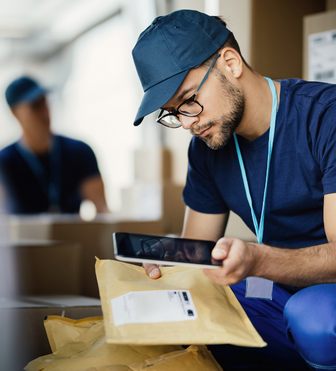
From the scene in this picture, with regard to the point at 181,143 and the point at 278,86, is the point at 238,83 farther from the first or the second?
the point at 181,143

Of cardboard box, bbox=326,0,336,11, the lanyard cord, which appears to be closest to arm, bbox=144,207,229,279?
the lanyard cord

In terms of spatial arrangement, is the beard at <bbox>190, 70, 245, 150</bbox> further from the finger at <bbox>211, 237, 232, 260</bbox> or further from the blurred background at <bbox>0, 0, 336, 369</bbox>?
the blurred background at <bbox>0, 0, 336, 369</bbox>

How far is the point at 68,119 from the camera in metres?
Answer: 5.48

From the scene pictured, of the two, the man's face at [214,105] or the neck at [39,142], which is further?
the neck at [39,142]

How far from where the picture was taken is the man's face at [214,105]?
941 millimetres

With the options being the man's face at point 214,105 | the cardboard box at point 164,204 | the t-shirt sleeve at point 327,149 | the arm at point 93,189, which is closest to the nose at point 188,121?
the man's face at point 214,105

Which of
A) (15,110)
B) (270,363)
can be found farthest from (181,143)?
(270,363)

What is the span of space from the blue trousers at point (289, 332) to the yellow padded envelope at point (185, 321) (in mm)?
106

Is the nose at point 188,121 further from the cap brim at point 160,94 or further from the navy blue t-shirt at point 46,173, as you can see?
the navy blue t-shirt at point 46,173

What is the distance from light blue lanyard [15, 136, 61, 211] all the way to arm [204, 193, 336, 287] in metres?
1.80

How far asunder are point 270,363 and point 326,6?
53.4 inches

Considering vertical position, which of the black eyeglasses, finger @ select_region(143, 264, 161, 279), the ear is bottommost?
finger @ select_region(143, 264, 161, 279)

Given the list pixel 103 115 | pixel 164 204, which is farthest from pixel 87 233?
pixel 103 115

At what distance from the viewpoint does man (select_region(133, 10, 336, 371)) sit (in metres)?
0.93
